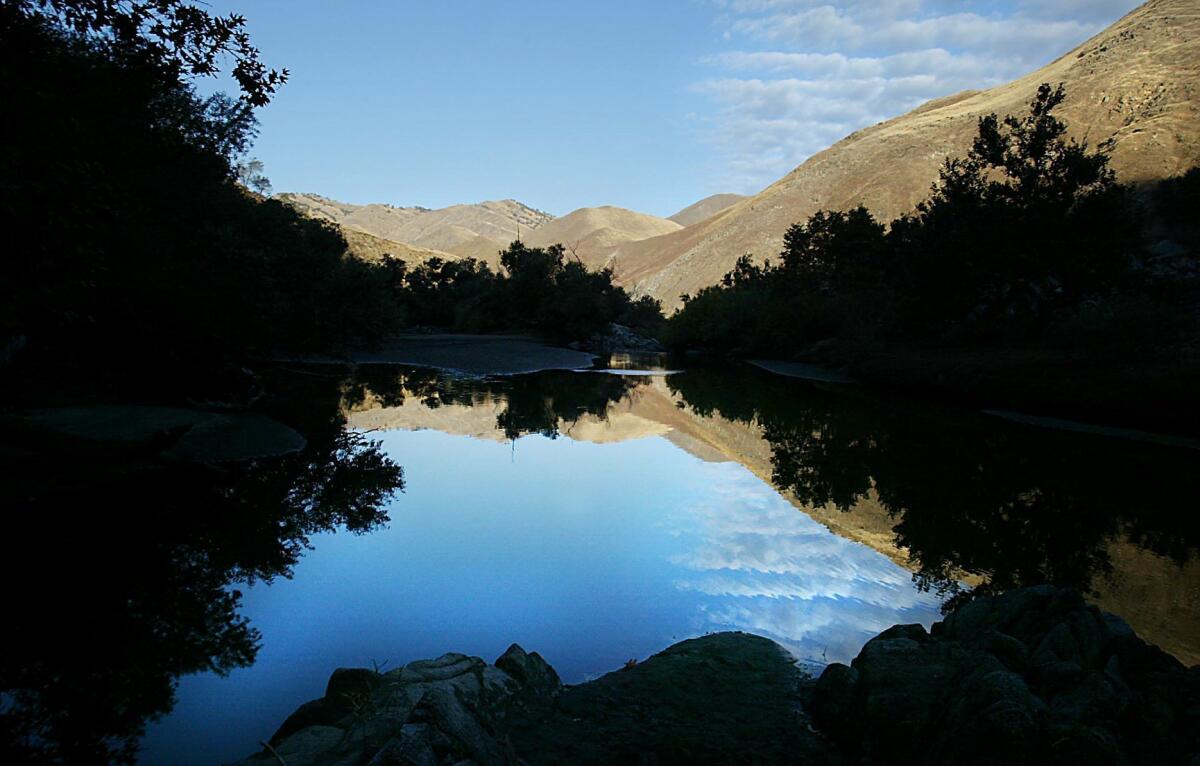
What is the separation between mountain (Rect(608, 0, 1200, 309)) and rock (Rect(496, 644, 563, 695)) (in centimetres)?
3964

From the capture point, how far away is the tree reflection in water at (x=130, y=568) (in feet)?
18.5

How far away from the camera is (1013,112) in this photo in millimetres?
113500

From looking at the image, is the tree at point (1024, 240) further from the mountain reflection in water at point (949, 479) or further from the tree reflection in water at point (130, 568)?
the tree reflection in water at point (130, 568)

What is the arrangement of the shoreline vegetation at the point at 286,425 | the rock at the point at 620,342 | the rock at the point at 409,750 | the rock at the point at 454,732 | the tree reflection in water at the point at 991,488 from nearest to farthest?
the rock at the point at 409,750 < the rock at the point at 454,732 < the shoreline vegetation at the point at 286,425 < the tree reflection in water at the point at 991,488 < the rock at the point at 620,342

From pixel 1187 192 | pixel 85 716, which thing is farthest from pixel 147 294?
pixel 1187 192

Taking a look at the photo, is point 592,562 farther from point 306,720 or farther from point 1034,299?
point 1034,299

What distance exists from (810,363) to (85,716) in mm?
48055

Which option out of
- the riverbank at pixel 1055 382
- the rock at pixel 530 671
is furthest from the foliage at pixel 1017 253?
the rock at pixel 530 671

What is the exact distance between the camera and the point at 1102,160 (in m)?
33.0

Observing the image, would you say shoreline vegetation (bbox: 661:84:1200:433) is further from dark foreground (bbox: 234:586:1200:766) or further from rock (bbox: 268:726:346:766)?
rock (bbox: 268:726:346:766)

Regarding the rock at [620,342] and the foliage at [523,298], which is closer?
the foliage at [523,298]

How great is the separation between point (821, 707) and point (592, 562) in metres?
4.71

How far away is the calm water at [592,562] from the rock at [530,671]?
0.63 m

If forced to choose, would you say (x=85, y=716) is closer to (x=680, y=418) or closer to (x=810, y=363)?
(x=680, y=418)
